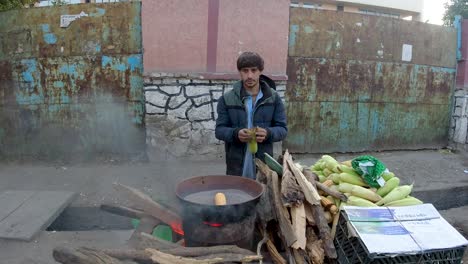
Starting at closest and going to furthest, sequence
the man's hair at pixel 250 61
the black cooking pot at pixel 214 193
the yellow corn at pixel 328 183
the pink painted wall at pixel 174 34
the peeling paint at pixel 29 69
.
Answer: the black cooking pot at pixel 214 193 → the yellow corn at pixel 328 183 → the man's hair at pixel 250 61 → the pink painted wall at pixel 174 34 → the peeling paint at pixel 29 69

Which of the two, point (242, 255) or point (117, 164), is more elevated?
point (242, 255)

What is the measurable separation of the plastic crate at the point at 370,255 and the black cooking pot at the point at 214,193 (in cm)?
65

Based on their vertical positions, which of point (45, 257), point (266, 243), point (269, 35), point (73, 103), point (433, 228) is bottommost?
point (45, 257)

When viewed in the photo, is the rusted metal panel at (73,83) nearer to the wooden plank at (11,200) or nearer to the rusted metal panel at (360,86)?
the wooden plank at (11,200)

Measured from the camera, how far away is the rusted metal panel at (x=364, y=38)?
664cm

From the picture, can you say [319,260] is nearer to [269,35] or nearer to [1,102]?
[269,35]

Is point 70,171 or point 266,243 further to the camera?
point 70,171

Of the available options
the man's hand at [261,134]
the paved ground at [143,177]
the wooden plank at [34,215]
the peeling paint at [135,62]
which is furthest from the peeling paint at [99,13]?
the man's hand at [261,134]

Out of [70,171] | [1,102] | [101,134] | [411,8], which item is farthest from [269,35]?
[411,8]

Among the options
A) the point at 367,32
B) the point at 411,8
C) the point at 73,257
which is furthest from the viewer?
the point at 411,8

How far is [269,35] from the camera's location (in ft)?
20.3

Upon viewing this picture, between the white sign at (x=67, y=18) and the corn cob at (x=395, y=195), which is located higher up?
the white sign at (x=67, y=18)

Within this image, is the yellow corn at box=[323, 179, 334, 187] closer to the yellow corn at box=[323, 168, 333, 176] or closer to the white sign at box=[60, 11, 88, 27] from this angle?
the yellow corn at box=[323, 168, 333, 176]

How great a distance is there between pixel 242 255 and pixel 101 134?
500cm
